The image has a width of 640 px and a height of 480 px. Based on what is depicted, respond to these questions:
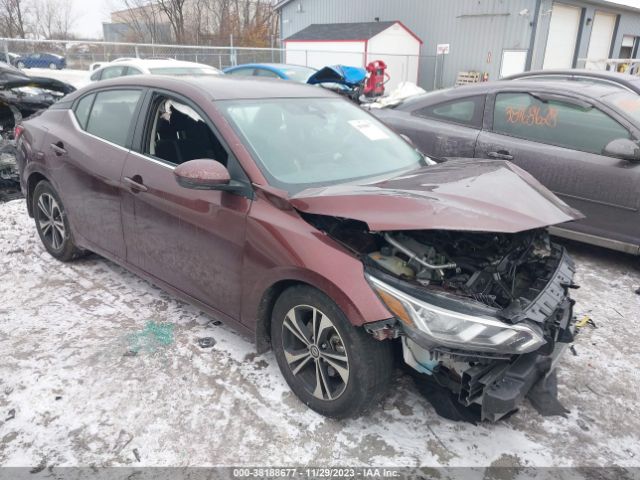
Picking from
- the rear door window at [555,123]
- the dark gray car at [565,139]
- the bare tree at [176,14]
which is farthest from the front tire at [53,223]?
the bare tree at [176,14]

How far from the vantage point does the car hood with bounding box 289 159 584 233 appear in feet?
7.32

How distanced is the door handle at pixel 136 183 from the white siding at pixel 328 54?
18.2 metres

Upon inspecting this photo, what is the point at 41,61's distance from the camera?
51.3 feet

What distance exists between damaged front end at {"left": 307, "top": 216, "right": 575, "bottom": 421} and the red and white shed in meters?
19.0

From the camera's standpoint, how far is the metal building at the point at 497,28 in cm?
1930

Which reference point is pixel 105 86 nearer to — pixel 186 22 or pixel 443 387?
pixel 443 387

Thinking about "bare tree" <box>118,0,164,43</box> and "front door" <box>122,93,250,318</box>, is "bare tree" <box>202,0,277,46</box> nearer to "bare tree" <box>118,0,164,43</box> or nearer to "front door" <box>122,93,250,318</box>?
"bare tree" <box>118,0,164,43</box>

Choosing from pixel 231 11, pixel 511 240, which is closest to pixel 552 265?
pixel 511 240

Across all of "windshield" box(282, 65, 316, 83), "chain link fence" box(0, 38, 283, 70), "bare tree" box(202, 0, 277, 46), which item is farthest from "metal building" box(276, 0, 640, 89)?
"windshield" box(282, 65, 316, 83)

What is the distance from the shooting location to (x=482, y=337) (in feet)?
7.01

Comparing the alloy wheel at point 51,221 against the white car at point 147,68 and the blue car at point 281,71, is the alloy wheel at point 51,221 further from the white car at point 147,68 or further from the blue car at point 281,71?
the blue car at point 281,71

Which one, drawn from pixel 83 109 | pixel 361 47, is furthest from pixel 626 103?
pixel 361 47

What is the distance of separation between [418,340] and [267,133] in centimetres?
156

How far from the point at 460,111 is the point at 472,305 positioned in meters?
3.66
